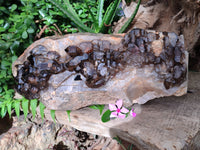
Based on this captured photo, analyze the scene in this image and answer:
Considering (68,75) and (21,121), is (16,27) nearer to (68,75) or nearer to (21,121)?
(68,75)

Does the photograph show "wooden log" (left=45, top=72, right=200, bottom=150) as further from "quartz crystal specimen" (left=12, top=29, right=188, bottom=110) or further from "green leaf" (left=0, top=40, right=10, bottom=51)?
"green leaf" (left=0, top=40, right=10, bottom=51)

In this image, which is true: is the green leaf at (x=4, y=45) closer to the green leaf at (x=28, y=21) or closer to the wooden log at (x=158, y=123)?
the green leaf at (x=28, y=21)

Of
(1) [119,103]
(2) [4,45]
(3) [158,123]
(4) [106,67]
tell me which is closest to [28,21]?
(2) [4,45]

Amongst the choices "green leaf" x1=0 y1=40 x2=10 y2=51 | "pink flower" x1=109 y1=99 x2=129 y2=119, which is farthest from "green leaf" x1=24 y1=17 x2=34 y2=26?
"pink flower" x1=109 y1=99 x2=129 y2=119

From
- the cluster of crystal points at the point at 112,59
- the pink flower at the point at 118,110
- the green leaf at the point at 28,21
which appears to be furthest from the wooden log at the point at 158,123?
the green leaf at the point at 28,21

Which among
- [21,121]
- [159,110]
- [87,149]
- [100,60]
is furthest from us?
[87,149]

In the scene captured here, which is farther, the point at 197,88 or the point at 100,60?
the point at 197,88

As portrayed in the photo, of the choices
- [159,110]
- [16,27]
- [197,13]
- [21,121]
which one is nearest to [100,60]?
[159,110]
